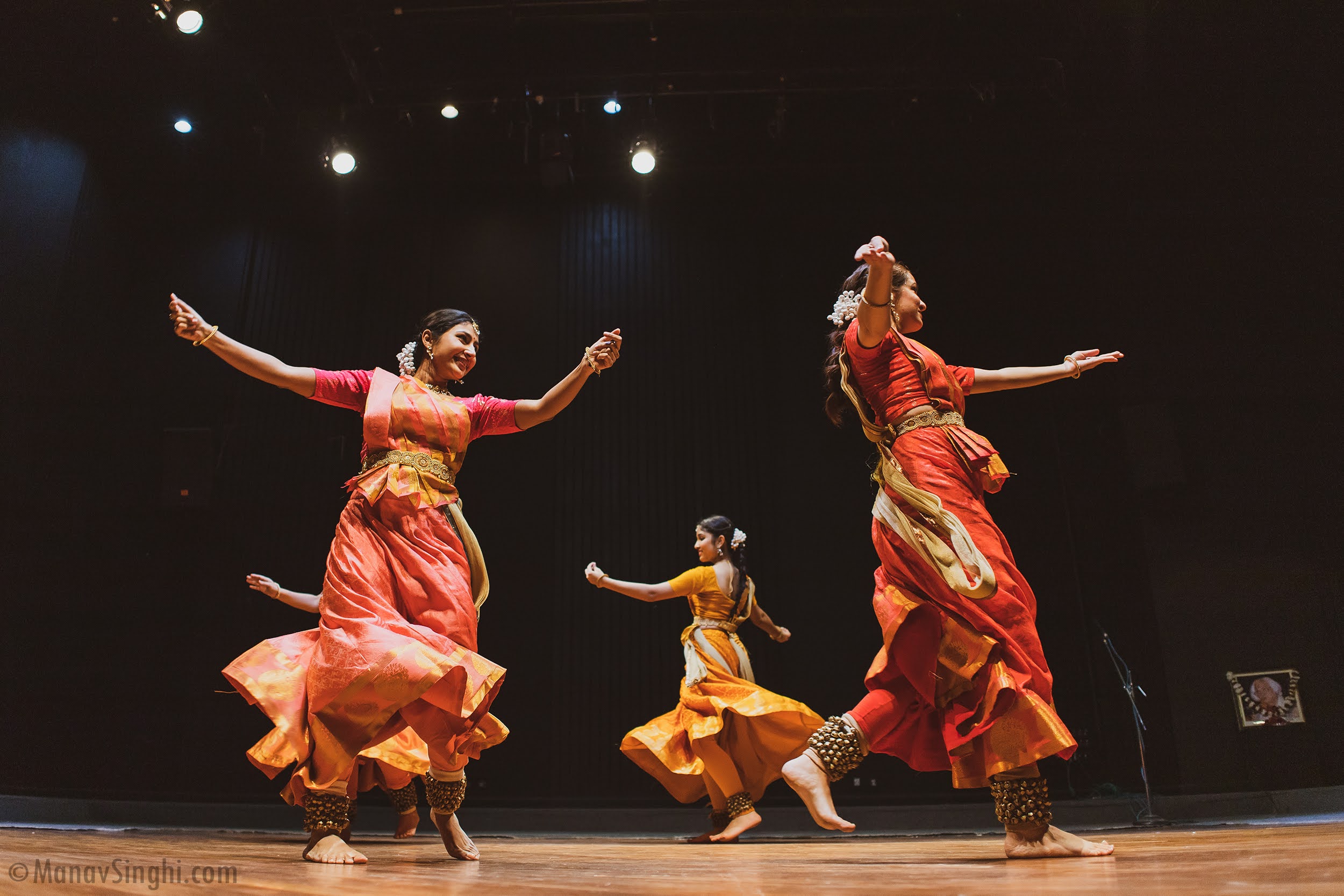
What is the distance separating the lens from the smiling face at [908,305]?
90.0 inches

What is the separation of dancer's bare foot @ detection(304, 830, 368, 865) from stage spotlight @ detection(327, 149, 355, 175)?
5.23 metres

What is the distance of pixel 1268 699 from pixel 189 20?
7591mm

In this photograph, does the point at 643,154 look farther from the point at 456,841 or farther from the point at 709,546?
the point at 456,841

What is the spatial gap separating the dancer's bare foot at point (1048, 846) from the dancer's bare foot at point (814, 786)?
1.11 ft

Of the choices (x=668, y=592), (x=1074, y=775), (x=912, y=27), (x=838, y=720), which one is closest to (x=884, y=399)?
(x=838, y=720)

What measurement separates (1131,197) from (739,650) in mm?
4636

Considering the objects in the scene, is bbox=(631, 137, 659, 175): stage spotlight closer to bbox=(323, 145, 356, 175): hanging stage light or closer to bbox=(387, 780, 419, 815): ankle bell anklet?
bbox=(323, 145, 356, 175): hanging stage light

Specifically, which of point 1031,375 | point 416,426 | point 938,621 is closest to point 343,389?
point 416,426

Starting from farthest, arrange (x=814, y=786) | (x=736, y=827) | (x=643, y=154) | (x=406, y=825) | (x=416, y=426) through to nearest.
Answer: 1. (x=643, y=154)
2. (x=406, y=825)
3. (x=736, y=827)
4. (x=416, y=426)
5. (x=814, y=786)

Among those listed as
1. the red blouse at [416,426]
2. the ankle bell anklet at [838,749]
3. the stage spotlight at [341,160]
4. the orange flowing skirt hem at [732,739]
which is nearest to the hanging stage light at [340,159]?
the stage spotlight at [341,160]

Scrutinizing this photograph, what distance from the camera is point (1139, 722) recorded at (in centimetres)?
393

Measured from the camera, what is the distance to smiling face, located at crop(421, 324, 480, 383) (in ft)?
7.96

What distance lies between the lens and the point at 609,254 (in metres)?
6.31

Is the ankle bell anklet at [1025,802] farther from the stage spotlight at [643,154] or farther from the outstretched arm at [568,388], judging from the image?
the stage spotlight at [643,154]
